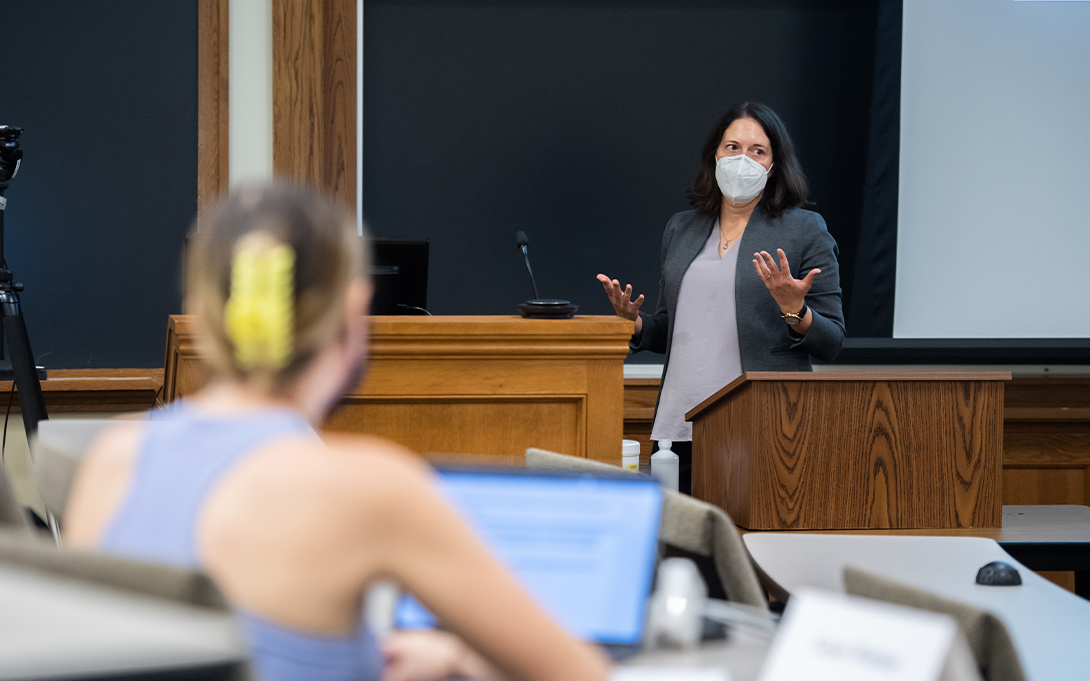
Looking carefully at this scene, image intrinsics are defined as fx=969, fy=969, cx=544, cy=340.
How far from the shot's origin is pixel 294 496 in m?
0.66

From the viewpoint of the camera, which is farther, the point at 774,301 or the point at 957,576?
the point at 774,301

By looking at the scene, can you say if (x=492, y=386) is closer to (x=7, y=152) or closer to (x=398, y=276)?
(x=398, y=276)

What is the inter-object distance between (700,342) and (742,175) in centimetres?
46

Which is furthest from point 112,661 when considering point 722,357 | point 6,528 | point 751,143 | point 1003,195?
point 1003,195

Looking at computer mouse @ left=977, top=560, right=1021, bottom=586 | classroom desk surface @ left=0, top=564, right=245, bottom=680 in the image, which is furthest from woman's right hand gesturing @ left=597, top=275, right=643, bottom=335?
classroom desk surface @ left=0, top=564, right=245, bottom=680

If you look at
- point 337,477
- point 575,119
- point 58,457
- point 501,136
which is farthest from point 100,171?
point 337,477

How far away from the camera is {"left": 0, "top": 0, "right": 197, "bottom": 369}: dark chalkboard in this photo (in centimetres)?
353

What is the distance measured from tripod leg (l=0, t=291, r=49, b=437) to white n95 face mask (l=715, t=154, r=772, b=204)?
75.5 inches

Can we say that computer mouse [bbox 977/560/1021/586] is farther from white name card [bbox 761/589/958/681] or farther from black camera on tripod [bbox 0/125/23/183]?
black camera on tripod [bbox 0/125/23/183]

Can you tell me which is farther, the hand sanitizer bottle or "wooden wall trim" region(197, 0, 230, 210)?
"wooden wall trim" region(197, 0, 230, 210)

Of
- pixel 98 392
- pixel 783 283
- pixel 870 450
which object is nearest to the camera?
pixel 870 450

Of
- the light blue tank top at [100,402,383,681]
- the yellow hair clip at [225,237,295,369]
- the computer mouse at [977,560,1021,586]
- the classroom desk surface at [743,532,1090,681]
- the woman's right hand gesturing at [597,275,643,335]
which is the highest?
the yellow hair clip at [225,237,295,369]

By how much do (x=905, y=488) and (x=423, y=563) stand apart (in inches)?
55.3

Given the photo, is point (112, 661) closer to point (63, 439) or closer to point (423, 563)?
point (423, 563)
